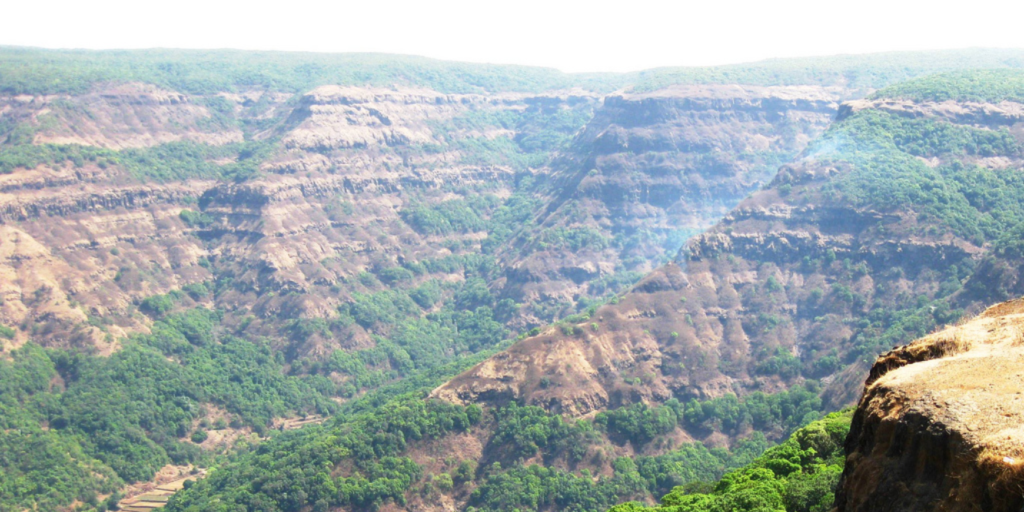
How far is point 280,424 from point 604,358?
6701 centimetres

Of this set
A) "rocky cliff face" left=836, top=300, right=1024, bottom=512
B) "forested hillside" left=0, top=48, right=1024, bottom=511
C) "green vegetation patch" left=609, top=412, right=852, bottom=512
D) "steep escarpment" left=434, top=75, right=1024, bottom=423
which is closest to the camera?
"rocky cliff face" left=836, top=300, right=1024, bottom=512

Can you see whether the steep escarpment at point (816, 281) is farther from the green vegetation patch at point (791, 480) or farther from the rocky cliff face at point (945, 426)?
the rocky cliff face at point (945, 426)

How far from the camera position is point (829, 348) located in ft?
490

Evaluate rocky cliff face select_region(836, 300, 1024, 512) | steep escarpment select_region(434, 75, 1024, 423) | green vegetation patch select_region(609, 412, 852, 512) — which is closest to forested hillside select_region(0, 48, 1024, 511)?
steep escarpment select_region(434, 75, 1024, 423)

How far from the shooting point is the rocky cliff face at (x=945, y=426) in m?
31.0

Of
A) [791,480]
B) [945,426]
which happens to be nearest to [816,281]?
[791,480]

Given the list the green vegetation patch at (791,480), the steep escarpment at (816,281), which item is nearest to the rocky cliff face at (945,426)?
the green vegetation patch at (791,480)

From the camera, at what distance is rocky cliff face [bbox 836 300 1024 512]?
3105 cm

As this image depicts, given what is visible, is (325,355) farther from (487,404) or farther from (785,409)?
(785,409)

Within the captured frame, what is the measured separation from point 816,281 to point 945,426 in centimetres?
13657

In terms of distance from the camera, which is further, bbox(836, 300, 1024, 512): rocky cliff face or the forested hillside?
the forested hillside

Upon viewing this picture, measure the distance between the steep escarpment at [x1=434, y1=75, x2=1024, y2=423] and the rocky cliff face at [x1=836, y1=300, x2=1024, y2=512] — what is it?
85.7 meters

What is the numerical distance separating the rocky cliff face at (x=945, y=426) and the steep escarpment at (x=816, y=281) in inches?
3372

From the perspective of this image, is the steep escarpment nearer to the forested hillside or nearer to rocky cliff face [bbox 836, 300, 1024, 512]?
the forested hillside
